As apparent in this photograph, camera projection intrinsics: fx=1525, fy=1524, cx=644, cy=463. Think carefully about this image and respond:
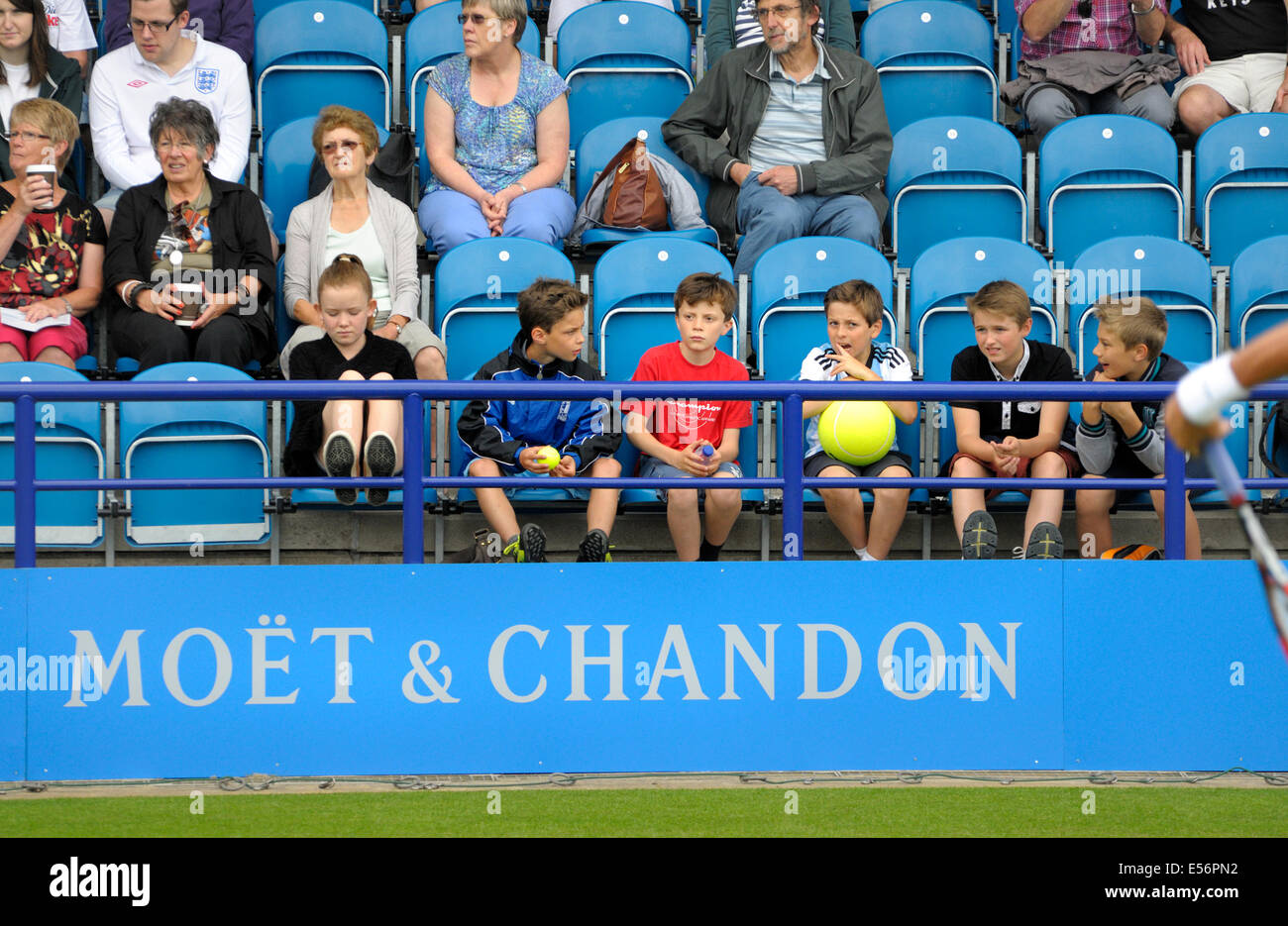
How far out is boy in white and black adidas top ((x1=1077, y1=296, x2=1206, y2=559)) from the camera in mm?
5754

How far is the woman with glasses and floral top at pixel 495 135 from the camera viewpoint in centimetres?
694

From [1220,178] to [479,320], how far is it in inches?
140

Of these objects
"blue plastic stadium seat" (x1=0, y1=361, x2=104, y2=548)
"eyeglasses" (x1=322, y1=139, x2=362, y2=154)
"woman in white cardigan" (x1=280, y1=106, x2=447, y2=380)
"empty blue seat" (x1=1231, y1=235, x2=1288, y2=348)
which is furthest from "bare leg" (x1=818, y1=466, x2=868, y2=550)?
"blue plastic stadium seat" (x1=0, y1=361, x2=104, y2=548)

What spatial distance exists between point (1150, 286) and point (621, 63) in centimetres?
283

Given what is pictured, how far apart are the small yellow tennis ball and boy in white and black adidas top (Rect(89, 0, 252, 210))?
8.16ft

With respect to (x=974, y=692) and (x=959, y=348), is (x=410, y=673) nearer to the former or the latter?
(x=974, y=692)

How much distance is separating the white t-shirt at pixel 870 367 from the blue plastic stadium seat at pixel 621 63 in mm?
2161

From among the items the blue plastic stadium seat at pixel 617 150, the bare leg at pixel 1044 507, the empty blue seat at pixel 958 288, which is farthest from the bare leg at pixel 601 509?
the blue plastic stadium seat at pixel 617 150

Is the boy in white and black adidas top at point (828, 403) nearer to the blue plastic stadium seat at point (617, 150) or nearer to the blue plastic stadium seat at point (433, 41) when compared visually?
the blue plastic stadium seat at point (617, 150)

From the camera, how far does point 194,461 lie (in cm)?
613

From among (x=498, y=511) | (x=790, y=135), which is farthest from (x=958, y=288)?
(x=498, y=511)

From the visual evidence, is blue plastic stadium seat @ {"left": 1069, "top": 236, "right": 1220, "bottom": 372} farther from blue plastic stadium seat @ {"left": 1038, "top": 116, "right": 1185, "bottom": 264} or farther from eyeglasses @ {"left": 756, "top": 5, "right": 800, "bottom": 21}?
eyeglasses @ {"left": 756, "top": 5, "right": 800, "bottom": 21}

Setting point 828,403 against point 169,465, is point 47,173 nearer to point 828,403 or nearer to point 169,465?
point 169,465

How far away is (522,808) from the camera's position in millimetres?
4391
